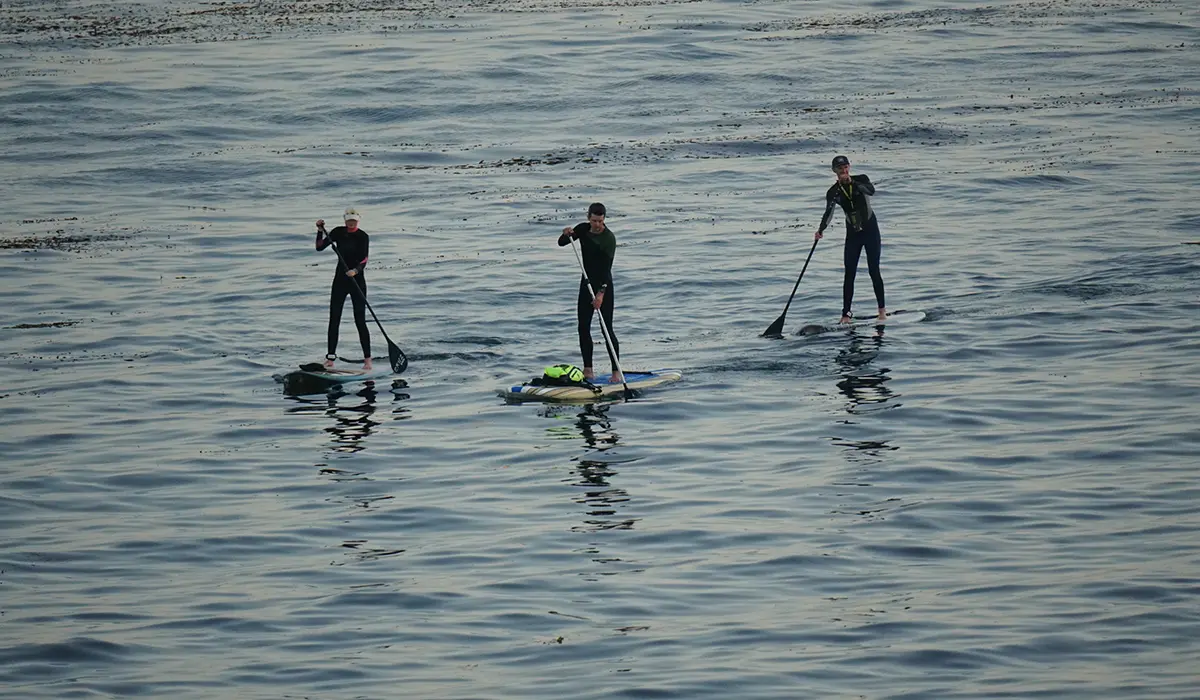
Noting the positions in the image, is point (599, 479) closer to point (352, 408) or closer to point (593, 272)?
point (593, 272)

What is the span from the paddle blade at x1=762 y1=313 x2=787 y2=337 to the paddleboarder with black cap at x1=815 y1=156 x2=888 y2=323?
3.41 feet

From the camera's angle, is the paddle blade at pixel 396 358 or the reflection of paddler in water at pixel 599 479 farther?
the paddle blade at pixel 396 358

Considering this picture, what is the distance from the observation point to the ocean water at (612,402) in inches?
558

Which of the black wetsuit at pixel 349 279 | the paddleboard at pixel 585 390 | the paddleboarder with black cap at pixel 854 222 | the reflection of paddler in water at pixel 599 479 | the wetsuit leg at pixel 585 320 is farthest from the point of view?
the paddleboarder with black cap at pixel 854 222

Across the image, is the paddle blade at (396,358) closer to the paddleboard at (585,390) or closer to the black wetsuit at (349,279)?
the black wetsuit at (349,279)

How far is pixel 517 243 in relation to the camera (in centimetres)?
3519

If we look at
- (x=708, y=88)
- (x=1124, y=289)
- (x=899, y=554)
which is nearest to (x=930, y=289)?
(x=1124, y=289)

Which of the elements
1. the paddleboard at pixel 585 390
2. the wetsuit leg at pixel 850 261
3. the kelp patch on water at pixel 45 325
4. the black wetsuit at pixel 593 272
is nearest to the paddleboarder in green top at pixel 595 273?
the black wetsuit at pixel 593 272

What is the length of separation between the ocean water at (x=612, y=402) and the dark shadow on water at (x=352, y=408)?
11 cm

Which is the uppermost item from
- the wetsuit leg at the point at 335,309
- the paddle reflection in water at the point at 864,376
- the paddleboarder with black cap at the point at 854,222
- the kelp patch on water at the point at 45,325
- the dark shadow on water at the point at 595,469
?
the paddleboarder with black cap at the point at 854,222

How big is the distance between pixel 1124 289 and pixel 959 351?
516 cm

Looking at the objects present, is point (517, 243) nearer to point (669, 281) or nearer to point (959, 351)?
point (669, 281)

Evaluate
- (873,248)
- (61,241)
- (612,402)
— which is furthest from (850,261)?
(61,241)

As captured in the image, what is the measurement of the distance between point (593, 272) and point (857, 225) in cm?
534
